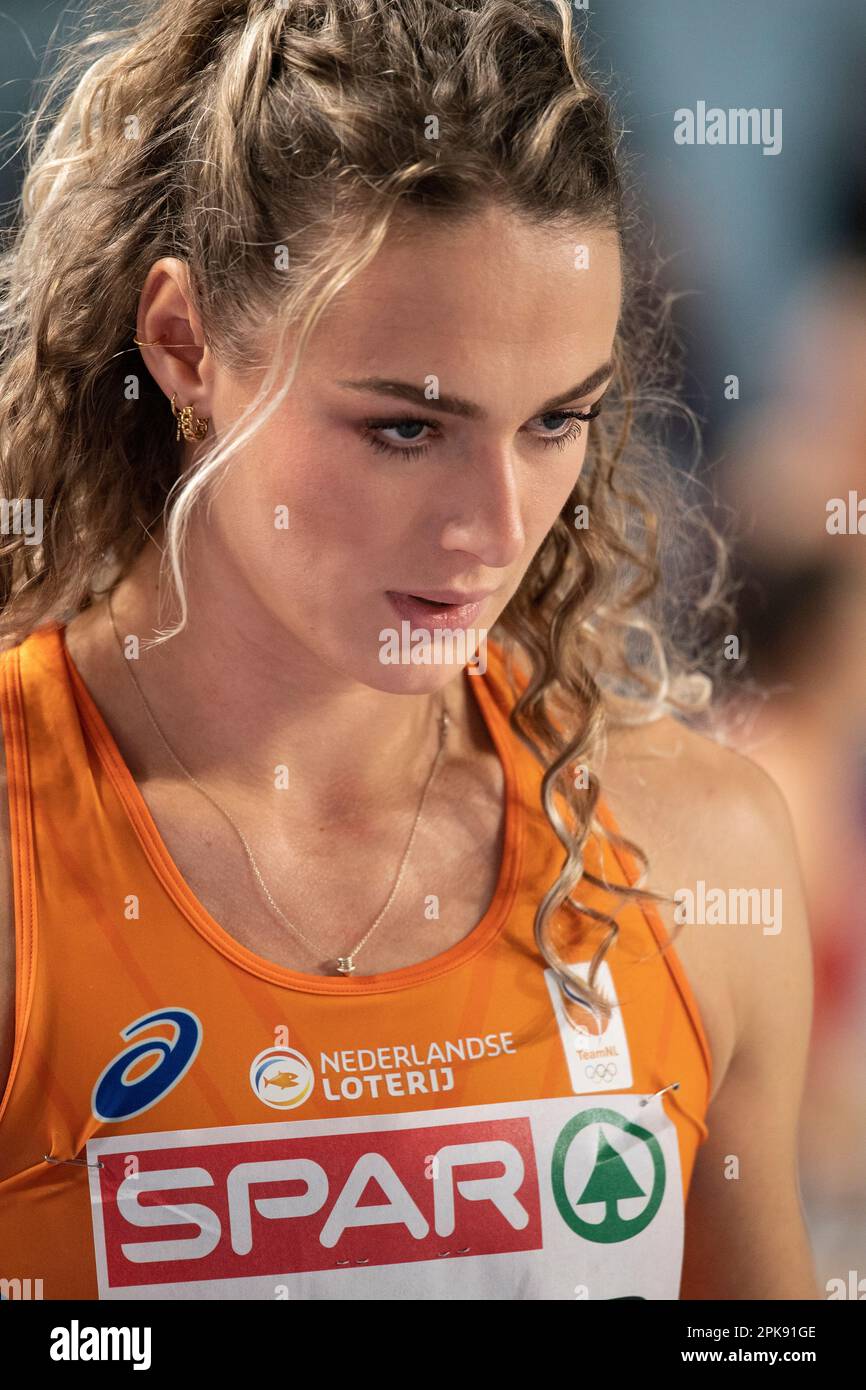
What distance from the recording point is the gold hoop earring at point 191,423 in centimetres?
75

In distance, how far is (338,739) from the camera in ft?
2.74

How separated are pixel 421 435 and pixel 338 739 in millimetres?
227

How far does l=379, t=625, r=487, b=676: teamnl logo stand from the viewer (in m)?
0.72

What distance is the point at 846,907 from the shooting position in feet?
4.14

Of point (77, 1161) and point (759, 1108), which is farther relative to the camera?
point (759, 1108)

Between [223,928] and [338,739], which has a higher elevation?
[338,739]
